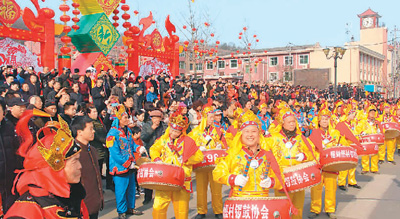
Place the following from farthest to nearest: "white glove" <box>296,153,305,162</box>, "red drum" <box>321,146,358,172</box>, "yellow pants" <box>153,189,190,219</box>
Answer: "red drum" <box>321,146,358,172</box>, "white glove" <box>296,153,305,162</box>, "yellow pants" <box>153,189,190,219</box>

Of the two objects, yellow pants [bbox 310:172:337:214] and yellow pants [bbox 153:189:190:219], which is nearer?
yellow pants [bbox 153:189:190:219]

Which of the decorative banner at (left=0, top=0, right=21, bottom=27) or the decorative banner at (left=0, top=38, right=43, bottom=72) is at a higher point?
the decorative banner at (left=0, top=0, right=21, bottom=27)

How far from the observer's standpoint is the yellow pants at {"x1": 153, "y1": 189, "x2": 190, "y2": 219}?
4988mm

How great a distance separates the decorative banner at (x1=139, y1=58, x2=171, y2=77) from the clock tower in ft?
198

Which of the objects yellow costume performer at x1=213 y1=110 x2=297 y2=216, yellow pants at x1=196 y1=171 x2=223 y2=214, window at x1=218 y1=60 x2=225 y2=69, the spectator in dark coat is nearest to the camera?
yellow costume performer at x1=213 y1=110 x2=297 y2=216

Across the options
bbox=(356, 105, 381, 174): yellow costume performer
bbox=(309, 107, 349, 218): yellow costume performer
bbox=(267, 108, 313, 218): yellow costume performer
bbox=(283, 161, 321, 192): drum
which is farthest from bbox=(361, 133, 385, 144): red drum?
bbox=(283, 161, 321, 192): drum

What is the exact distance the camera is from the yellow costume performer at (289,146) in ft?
17.2

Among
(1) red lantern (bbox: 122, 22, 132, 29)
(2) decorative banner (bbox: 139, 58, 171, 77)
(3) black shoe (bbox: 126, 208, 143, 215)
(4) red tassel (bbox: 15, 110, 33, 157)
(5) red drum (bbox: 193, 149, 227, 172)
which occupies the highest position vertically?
(1) red lantern (bbox: 122, 22, 132, 29)

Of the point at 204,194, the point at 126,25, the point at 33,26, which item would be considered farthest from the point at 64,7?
the point at 204,194

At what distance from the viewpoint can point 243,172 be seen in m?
4.22

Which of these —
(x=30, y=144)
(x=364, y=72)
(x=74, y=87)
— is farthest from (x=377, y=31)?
(x=30, y=144)

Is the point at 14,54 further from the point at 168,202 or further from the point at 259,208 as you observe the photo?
the point at 259,208

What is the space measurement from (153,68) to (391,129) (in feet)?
35.3

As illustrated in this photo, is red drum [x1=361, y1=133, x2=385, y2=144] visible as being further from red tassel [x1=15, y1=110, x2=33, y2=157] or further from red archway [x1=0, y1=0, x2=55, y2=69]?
red archway [x1=0, y1=0, x2=55, y2=69]
